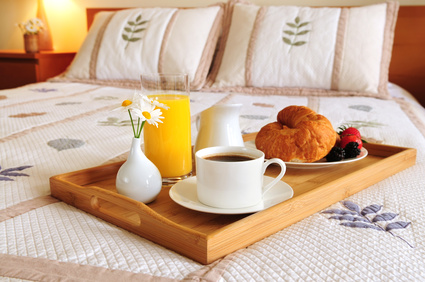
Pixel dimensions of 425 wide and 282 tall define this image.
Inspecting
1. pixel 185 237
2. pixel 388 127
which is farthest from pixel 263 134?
pixel 388 127

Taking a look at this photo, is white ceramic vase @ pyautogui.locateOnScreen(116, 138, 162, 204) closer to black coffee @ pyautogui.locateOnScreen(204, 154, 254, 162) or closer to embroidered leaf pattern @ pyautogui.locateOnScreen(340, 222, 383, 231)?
black coffee @ pyautogui.locateOnScreen(204, 154, 254, 162)

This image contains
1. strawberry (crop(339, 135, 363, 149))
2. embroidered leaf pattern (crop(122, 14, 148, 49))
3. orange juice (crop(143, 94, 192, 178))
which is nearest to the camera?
orange juice (crop(143, 94, 192, 178))

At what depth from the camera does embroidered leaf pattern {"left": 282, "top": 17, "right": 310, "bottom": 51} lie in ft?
6.47

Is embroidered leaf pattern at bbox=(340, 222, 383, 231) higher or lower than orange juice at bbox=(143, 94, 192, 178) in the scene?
lower

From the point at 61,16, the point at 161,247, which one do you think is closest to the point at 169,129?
the point at 161,247

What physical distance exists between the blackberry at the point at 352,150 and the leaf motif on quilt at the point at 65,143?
0.63m

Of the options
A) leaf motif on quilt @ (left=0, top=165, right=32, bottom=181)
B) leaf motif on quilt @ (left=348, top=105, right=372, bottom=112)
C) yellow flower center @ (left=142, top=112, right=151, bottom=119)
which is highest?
yellow flower center @ (left=142, top=112, right=151, bottom=119)

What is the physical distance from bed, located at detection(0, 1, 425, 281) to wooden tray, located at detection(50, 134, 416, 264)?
0.05 ft

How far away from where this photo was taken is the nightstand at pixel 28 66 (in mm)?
2814

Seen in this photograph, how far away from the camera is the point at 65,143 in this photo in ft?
3.57

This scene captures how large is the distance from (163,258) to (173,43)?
1.76m

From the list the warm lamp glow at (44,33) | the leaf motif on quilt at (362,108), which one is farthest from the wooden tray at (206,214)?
the warm lamp glow at (44,33)

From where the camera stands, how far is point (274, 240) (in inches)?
22.0

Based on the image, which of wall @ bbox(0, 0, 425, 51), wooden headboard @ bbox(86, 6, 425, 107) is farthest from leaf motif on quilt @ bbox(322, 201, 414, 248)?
wall @ bbox(0, 0, 425, 51)
